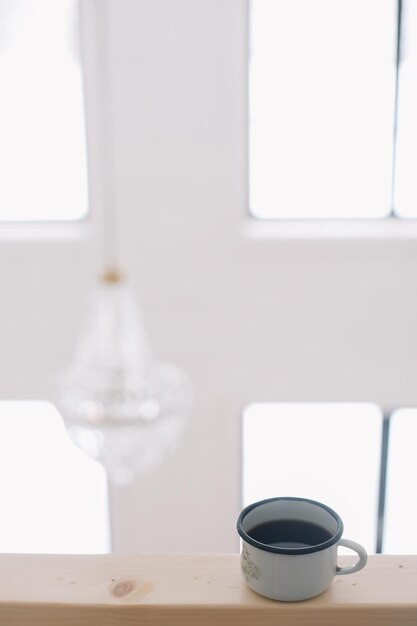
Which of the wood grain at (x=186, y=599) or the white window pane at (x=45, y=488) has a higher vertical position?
the wood grain at (x=186, y=599)

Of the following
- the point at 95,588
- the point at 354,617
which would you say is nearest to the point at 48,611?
the point at 95,588

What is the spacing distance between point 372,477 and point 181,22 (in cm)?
215

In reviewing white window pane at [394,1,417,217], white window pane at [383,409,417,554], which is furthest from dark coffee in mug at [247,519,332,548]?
white window pane at [383,409,417,554]

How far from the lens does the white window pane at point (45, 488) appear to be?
3971 mm

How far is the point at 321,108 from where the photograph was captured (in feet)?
Result: 11.4

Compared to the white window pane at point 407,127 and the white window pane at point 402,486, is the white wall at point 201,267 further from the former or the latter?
the white window pane at point 402,486

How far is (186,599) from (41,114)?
2974 millimetres

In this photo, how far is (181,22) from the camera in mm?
3076

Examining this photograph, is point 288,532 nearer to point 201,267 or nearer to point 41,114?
point 201,267

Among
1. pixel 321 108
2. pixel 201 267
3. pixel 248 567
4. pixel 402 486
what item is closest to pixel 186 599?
pixel 248 567

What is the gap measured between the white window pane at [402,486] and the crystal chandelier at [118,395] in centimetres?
152

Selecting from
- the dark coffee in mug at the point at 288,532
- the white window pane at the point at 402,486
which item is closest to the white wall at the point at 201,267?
the white window pane at the point at 402,486

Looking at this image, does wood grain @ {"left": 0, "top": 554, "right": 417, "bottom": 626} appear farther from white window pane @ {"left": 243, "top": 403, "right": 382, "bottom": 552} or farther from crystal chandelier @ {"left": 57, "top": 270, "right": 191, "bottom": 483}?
white window pane @ {"left": 243, "top": 403, "right": 382, "bottom": 552}

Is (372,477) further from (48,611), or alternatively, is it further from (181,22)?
(48,611)
